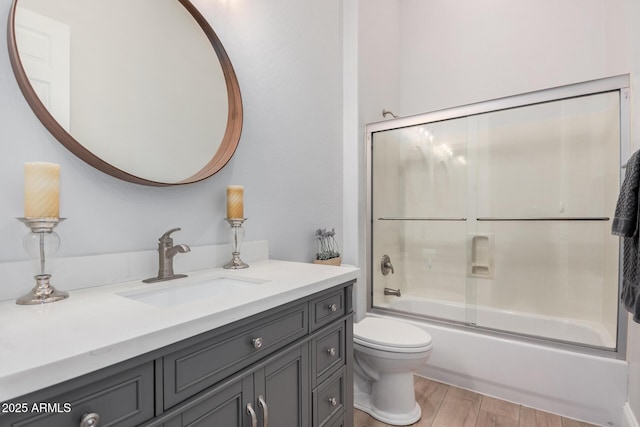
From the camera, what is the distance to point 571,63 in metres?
2.42

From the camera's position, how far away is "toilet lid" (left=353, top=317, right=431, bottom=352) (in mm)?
1641

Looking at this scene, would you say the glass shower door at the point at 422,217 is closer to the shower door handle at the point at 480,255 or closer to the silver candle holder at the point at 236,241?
the shower door handle at the point at 480,255

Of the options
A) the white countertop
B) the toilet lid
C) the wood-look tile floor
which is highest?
the white countertop

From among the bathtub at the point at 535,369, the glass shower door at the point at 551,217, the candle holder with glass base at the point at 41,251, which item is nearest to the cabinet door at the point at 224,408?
the candle holder with glass base at the point at 41,251

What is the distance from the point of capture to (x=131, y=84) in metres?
1.08

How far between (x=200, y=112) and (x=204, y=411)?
1.07 meters

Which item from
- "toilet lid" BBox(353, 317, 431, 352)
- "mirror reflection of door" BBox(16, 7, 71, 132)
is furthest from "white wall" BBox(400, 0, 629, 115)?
"mirror reflection of door" BBox(16, 7, 71, 132)

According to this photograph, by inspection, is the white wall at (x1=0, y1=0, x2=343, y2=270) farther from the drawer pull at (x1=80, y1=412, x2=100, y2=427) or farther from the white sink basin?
the drawer pull at (x1=80, y1=412, x2=100, y2=427)

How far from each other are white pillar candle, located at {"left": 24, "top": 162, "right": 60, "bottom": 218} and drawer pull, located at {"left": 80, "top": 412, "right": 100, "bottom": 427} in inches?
20.2

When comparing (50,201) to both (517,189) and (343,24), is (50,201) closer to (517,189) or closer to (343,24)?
(343,24)

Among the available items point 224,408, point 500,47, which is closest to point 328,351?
point 224,408

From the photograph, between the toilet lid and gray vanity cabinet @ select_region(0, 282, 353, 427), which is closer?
gray vanity cabinet @ select_region(0, 282, 353, 427)

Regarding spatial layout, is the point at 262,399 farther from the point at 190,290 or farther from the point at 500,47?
the point at 500,47

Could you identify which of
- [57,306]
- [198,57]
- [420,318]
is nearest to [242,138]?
[198,57]
